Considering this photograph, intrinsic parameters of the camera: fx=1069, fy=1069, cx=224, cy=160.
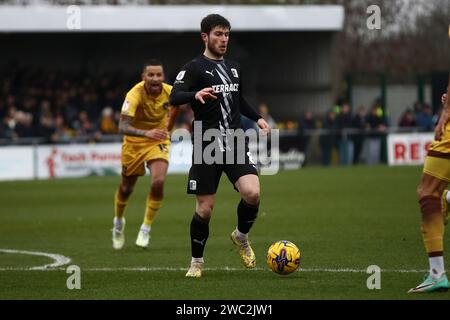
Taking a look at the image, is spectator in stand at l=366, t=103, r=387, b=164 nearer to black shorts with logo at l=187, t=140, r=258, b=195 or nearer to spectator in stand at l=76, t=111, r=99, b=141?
spectator in stand at l=76, t=111, r=99, b=141

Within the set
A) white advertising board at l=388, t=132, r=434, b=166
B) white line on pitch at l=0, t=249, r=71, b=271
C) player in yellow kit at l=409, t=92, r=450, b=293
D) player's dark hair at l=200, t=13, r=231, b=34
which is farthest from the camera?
white advertising board at l=388, t=132, r=434, b=166

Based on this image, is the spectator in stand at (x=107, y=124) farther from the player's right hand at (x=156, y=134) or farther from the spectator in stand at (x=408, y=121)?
the player's right hand at (x=156, y=134)

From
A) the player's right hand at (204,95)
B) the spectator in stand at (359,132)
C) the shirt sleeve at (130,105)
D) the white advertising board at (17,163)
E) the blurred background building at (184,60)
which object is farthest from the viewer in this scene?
the spectator in stand at (359,132)

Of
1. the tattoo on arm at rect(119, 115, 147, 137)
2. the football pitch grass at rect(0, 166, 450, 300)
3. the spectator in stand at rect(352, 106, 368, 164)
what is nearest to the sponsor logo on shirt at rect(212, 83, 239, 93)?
the football pitch grass at rect(0, 166, 450, 300)

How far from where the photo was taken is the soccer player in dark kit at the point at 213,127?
33.6ft

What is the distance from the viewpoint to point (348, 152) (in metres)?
34.2

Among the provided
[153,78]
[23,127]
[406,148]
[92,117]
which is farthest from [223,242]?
[92,117]

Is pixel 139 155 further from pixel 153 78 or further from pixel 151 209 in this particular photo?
pixel 153 78

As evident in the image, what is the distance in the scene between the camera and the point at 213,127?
10328mm

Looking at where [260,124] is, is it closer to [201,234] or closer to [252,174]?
[252,174]

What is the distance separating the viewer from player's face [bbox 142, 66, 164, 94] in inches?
531

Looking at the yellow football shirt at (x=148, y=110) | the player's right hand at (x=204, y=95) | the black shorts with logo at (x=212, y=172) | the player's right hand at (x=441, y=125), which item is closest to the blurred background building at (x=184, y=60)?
the yellow football shirt at (x=148, y=110)

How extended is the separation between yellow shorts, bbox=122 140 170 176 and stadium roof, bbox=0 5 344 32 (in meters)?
20.4

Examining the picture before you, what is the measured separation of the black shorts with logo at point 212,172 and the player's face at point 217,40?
3.29ft
